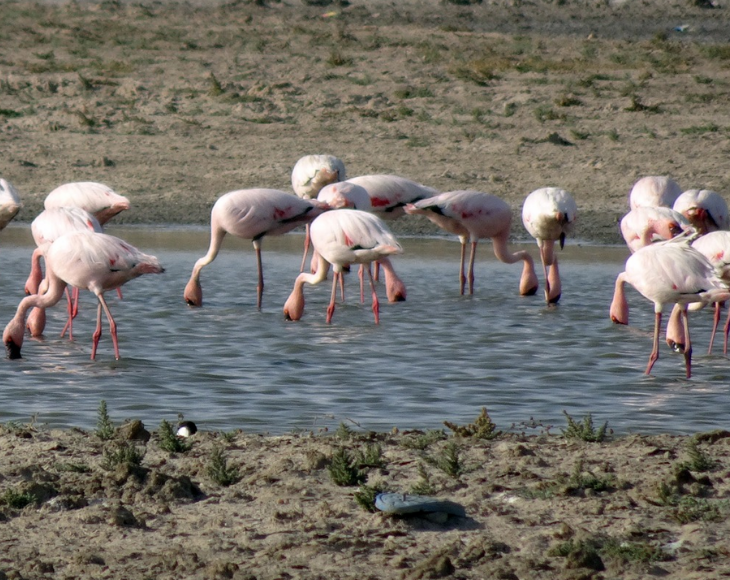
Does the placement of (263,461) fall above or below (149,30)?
below

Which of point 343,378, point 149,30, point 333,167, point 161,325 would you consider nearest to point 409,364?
point 343,378

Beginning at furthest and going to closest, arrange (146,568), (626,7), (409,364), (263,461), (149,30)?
1. (626,7)
2. (149,30)
3. (409,364)
4. (263,461)
5. (146,568)

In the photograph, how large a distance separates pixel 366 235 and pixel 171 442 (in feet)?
13.0

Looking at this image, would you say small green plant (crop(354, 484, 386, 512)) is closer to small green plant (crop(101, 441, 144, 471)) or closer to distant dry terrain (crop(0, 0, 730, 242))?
small green plant (crop(101, 441, 144, 471))

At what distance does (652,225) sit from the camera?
29.7 ft

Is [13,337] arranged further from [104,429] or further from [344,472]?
[344,472]

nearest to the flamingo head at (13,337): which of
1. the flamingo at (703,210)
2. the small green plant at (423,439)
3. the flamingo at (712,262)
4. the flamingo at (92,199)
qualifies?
the flamingo at (92,199)

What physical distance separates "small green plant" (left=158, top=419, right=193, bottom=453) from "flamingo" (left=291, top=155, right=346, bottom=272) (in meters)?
6.42

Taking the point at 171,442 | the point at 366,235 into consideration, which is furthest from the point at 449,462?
the point at 366,235

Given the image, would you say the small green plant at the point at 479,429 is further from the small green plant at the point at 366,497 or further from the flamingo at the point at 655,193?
the flamingo at the point at 655,193

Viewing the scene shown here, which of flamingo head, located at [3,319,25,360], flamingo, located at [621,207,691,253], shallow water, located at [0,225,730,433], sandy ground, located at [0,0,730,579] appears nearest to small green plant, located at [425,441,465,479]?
sandy ground, located at [0,0,730,579]

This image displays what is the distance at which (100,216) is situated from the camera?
10.1 meters

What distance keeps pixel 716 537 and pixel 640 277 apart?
3.13 metres

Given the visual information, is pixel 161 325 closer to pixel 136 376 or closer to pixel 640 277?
pixel 136 376
